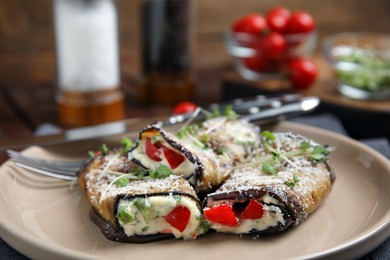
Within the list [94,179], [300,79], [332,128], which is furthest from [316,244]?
[300,79]

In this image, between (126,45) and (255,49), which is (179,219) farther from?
(126,45)

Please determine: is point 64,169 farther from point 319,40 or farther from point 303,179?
point 319,40

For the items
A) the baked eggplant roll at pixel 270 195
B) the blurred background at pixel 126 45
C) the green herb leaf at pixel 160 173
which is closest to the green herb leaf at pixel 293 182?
the baked eggplant roll at pixel 270 195

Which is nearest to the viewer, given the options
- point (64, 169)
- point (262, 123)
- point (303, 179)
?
point (303, 179)

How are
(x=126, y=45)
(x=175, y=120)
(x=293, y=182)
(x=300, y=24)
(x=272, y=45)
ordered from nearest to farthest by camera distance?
(x=293, y=182) < (x=175, y=120) < (x=272, y=45) < (x=300, y=24) < (x=126, y=45)

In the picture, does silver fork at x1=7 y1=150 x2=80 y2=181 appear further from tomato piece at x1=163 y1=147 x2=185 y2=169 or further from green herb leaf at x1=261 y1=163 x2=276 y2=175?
green herb leaf at x1=261 y1=163 x2=276 y2=175

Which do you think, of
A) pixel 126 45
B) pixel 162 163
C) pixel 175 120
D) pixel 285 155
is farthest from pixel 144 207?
pixel 126 45
